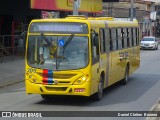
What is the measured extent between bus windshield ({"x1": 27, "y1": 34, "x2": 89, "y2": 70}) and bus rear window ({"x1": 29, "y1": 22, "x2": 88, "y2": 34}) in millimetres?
177

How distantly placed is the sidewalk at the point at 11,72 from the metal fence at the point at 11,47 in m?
1.06

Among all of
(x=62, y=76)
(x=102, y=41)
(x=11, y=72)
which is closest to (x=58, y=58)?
(x=62, y=76)

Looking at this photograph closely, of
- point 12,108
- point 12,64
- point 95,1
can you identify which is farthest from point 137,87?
point 95,1

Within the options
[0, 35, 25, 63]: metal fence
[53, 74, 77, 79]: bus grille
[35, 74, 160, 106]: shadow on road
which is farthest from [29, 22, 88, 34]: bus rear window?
[0, 35, 25, 63]: metal fence

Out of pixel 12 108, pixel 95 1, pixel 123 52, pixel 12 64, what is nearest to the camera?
pixel 12 108

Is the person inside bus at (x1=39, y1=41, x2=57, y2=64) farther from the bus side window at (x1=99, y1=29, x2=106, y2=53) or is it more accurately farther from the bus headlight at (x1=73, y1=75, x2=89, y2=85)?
the bus side window at (x1=99, y1=29, x2=106, y2=53)

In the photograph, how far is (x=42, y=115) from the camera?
11.9 m

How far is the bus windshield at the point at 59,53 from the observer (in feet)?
44.0

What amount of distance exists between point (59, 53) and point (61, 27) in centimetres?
79

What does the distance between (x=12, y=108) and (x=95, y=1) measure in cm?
3105

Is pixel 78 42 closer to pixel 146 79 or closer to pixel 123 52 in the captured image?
pixel 123 52

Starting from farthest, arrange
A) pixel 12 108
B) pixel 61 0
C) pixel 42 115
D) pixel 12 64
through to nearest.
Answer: pixel 61 0, pixel 12 64, pixel 12 108, pixel 42 115

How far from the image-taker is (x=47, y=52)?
44.8 feet

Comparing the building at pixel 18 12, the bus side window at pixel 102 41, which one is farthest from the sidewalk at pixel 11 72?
the building at pixel 18 12
